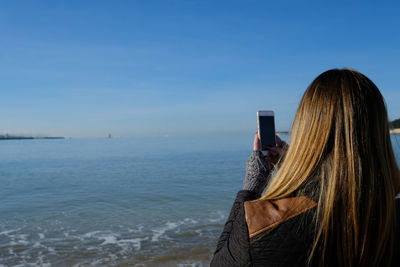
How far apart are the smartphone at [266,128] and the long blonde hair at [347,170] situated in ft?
2.21

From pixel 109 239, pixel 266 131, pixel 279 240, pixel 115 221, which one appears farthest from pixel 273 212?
pixel 115 221

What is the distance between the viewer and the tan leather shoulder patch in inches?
47.5

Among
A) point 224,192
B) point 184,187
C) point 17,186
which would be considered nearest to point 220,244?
point 224,192

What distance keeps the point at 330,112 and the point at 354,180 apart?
294mm

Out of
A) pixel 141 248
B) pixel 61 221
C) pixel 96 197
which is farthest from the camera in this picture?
pixel 96 197

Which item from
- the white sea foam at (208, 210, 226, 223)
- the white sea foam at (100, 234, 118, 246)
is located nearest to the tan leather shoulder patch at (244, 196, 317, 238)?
the white sea foam at (100, 234, 118, 246)

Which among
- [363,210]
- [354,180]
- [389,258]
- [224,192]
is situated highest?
[354,180]

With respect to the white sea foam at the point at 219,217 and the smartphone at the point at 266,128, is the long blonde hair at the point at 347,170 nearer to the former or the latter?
the smartphone at the point at 266,128

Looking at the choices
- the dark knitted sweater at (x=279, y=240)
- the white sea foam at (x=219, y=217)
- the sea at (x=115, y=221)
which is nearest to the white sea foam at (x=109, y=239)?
the sea at (x=115, y=221)

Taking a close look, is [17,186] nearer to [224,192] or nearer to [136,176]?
[136,176]

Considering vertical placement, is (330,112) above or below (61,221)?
above

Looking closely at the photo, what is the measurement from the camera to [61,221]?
9.64 meters

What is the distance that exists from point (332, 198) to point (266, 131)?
1.13m

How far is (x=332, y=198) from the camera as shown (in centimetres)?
122
